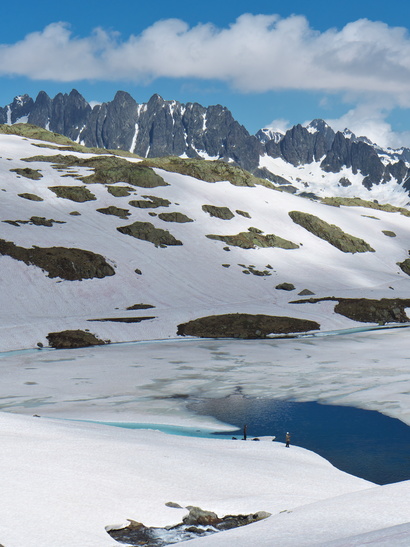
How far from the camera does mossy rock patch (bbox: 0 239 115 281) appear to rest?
275ft

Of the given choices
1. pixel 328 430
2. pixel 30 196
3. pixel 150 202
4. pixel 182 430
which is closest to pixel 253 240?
pixel 150 202

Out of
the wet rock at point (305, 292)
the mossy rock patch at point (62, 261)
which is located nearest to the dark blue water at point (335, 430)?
the mossy rock patch at point (62, 261)

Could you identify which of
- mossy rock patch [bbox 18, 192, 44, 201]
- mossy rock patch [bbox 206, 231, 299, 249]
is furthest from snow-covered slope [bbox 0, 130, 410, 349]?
mossy rock patch [bbox 206, 231, 299, 249]

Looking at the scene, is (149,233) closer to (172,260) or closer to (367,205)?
(172,260)

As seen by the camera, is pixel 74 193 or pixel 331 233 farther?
pixel 331 233

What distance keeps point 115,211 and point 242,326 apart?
48.6m

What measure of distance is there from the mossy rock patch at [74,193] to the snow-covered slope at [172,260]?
1.22m

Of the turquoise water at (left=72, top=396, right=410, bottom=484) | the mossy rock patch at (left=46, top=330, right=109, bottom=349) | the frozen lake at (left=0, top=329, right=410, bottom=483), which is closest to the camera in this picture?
the turquoise water at (left=72, top=396, right=410, bottom=484)

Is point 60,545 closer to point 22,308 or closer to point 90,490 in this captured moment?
point 90,490

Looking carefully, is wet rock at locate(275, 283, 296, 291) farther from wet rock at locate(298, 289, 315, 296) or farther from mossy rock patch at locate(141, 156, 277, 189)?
mossy rock patch at locate(141, 156, 277, 189)

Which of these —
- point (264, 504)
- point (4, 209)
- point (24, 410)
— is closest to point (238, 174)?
point (4, 209)

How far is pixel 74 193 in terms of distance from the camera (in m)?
116

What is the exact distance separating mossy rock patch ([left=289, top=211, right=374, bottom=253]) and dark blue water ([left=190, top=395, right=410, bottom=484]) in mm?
91945

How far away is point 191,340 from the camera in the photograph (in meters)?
69.4
